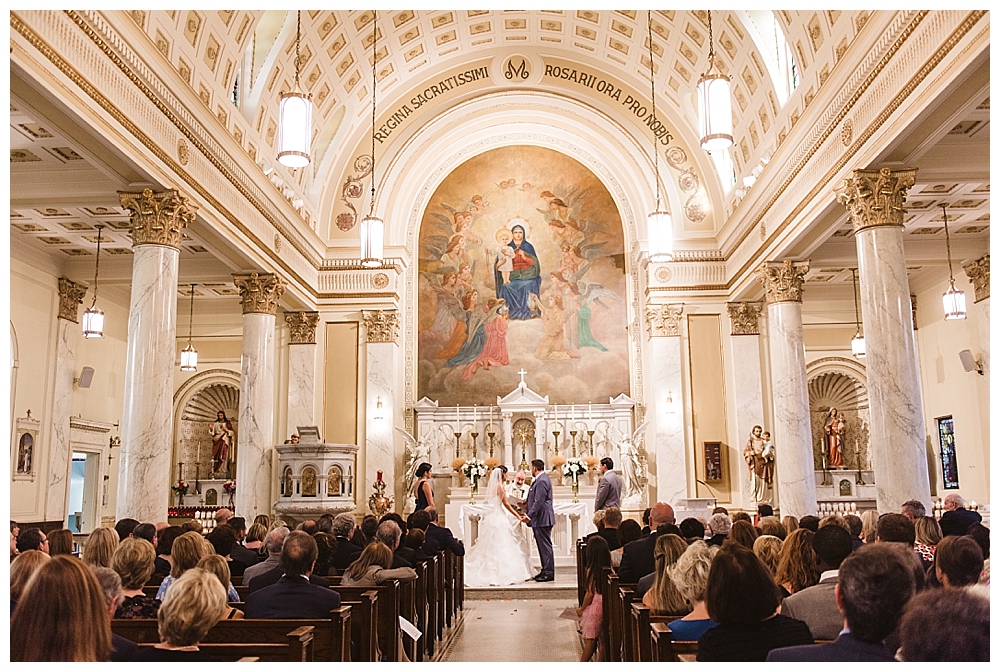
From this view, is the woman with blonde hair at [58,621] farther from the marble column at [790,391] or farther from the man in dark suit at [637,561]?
the marble column at [790,391]

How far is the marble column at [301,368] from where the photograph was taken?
19.7 metres

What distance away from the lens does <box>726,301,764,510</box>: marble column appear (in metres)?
19.2

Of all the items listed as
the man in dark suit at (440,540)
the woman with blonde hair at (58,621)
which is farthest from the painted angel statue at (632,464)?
the woman with blonde hair at (58,621)

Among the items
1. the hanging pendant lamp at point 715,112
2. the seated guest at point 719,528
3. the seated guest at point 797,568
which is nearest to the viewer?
the seated guest at point 797,568

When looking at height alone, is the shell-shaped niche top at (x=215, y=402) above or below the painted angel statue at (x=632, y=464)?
above

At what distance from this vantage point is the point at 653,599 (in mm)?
5078

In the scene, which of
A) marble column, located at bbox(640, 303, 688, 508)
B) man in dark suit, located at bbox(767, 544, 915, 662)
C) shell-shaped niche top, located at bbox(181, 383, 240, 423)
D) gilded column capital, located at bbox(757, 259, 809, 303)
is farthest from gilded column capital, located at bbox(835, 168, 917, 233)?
shell-shaped niche top, located at bbox(181, 383, 240, 423)

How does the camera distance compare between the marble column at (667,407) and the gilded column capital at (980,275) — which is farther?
the marble column at (667,407)

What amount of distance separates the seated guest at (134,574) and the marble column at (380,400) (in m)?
14.2

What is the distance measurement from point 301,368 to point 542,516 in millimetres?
8908

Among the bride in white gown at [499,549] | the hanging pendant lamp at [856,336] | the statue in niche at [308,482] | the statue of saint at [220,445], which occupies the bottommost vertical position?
the bride in white gown at [499,549]

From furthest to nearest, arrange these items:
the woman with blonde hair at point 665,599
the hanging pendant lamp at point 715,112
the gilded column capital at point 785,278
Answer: the gilded column capital at point 785,278
the hanging pendant lamp at point 715,112
the woman with blonde hair at point 665,599

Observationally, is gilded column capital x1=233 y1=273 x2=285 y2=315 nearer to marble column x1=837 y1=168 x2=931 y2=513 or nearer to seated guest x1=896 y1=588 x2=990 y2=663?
marble column x1=837 y1=168 x2=931 y2=513

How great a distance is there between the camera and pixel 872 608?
2.96 meters
